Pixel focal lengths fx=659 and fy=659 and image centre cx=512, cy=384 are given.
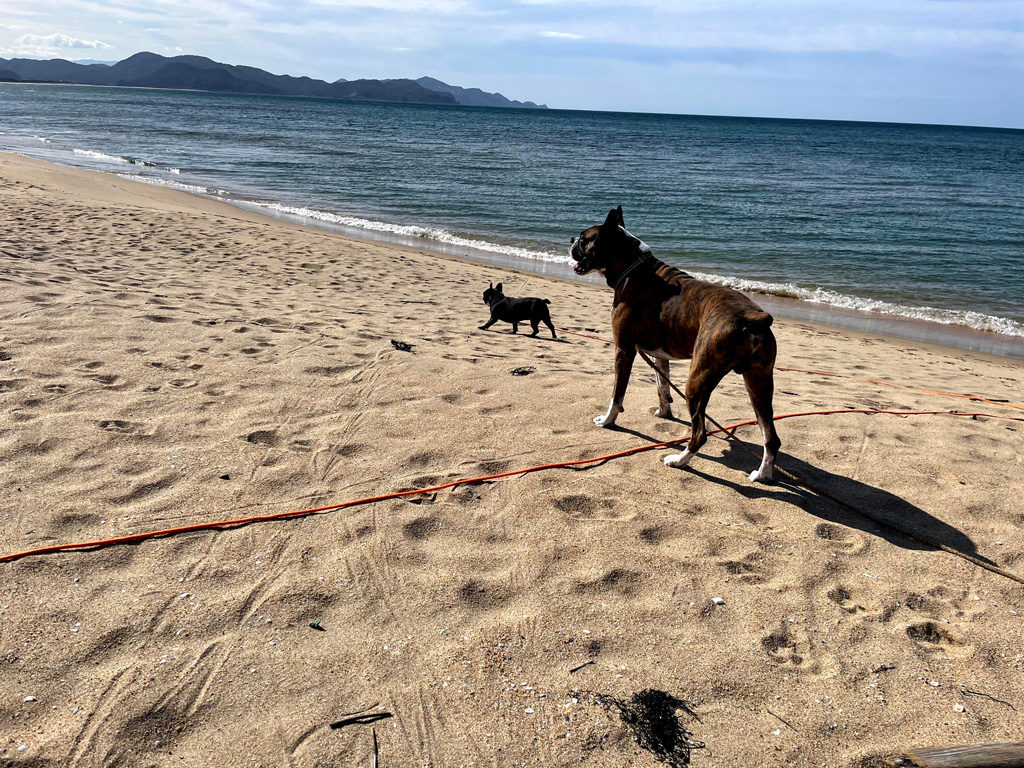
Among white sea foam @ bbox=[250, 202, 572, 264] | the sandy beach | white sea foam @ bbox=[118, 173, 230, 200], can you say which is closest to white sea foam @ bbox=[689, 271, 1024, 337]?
white sea foam @ bbox=[250, 202, 572, 264]

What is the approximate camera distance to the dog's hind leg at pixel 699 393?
4.40 m

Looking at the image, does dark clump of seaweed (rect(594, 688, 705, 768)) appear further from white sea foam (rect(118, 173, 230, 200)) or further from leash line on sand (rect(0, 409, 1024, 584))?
white sea foam (rect(118, 173, 230, 200))

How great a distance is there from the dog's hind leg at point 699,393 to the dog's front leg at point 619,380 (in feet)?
2.46

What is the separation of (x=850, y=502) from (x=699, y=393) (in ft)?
4.36

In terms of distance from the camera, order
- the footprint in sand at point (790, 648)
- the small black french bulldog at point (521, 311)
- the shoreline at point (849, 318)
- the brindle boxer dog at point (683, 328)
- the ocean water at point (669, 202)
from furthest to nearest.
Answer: the ocean water at point (669, 202)
the shoreline at point (849, 318)
the small black french bulldog at point (521, 311)
the brindle boxer dog at point (683, 328)
the footprint in sand at point (790, 648)

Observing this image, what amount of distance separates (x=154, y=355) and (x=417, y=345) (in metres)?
2.58

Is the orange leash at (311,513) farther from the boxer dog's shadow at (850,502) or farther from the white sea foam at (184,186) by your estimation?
the white sea foam at (184,186)

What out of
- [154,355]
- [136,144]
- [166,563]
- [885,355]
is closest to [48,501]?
[166,563]

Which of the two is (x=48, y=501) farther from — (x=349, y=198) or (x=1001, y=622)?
(x=349, y=198)

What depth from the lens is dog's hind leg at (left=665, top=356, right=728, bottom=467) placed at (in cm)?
440

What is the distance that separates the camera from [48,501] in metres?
3.84

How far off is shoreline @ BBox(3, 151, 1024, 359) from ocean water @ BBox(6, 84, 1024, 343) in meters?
0.19

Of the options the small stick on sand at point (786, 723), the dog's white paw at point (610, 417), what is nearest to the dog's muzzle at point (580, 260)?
the dog's white paw at point (610, 417)

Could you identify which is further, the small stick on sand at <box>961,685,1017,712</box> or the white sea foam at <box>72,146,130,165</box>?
the white sea foam at <box>72,146,130,165</box>
